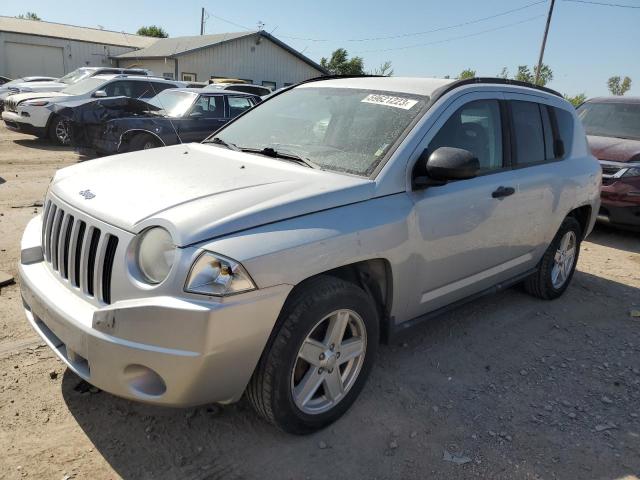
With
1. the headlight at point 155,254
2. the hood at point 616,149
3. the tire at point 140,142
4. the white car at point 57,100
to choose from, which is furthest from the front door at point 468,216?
the white car at point 57,100

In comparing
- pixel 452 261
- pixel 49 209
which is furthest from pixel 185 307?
pixel 452 261

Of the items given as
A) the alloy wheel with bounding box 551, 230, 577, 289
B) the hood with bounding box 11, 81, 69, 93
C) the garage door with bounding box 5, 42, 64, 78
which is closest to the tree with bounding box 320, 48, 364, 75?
the garage door with bounding box 5, 42, 64, 78

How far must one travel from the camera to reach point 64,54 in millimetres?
33969

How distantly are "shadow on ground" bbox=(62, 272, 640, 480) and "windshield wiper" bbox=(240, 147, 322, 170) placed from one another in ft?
4.60

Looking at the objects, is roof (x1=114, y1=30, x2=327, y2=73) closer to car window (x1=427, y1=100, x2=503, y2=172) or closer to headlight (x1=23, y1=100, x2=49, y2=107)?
headlight (x1=23, y1=100, x2=49, y2=107)

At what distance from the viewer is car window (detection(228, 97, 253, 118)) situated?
11.4m

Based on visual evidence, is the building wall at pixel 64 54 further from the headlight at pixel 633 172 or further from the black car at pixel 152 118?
the headlight at pixel 633 172

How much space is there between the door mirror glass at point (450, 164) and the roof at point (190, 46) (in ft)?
97.1

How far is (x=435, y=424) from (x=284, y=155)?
1.81 meters

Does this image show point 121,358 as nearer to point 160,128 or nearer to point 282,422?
point 282,422

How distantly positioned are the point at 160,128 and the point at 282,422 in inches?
340

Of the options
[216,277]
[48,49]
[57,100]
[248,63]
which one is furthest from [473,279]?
[48,49]

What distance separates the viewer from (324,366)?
279 centimetres

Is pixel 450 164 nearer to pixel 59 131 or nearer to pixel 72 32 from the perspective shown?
pixel 59 131
